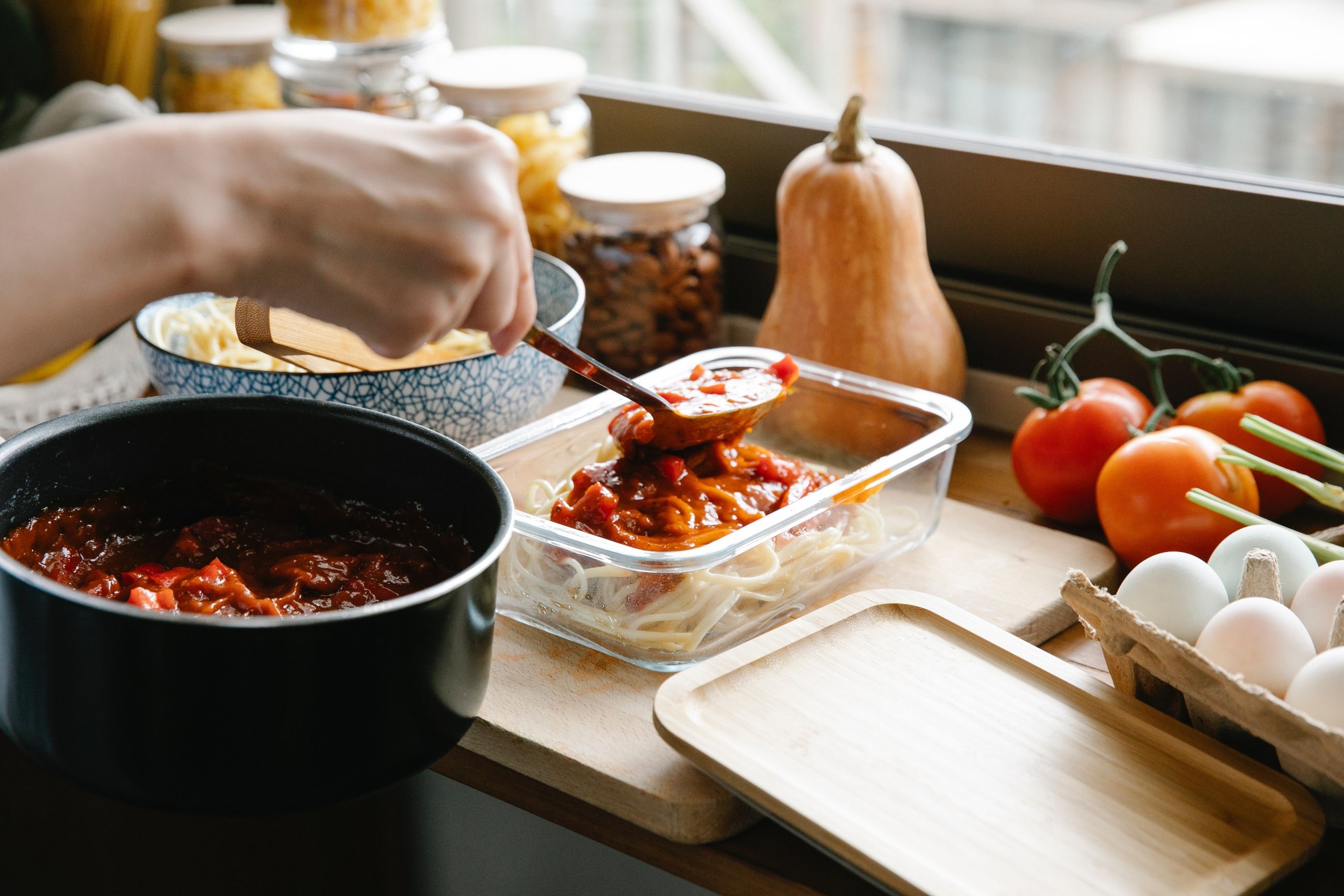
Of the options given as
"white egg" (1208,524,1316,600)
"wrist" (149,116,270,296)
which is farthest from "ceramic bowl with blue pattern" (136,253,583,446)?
"white egg" (1208,524,1316,600)

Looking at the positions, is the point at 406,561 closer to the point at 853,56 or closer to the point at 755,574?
the point at 755,574

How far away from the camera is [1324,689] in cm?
80

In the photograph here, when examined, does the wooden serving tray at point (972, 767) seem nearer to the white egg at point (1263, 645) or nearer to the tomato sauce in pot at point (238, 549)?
the white egg at point (1263, 645)

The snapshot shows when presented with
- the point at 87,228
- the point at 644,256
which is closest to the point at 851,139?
the point at 644,256

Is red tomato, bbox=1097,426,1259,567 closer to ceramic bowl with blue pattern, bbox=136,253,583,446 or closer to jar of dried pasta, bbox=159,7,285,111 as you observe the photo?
ceramic bowl with blue pattern, bbox=136,253,583,446

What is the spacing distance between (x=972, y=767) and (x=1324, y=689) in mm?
217

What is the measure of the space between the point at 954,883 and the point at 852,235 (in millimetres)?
755

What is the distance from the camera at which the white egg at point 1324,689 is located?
2.62 ft

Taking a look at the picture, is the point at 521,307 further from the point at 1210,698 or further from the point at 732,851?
the point at 1210,698

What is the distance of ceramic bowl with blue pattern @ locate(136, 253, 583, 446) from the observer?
118cm

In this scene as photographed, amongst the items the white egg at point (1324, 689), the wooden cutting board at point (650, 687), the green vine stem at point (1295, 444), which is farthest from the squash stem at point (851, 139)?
the white egg at point (1324, 689)

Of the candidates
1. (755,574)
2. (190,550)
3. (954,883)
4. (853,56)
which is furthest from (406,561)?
(853,56)

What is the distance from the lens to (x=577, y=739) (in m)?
0.93

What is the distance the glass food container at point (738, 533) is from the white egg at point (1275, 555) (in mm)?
275
